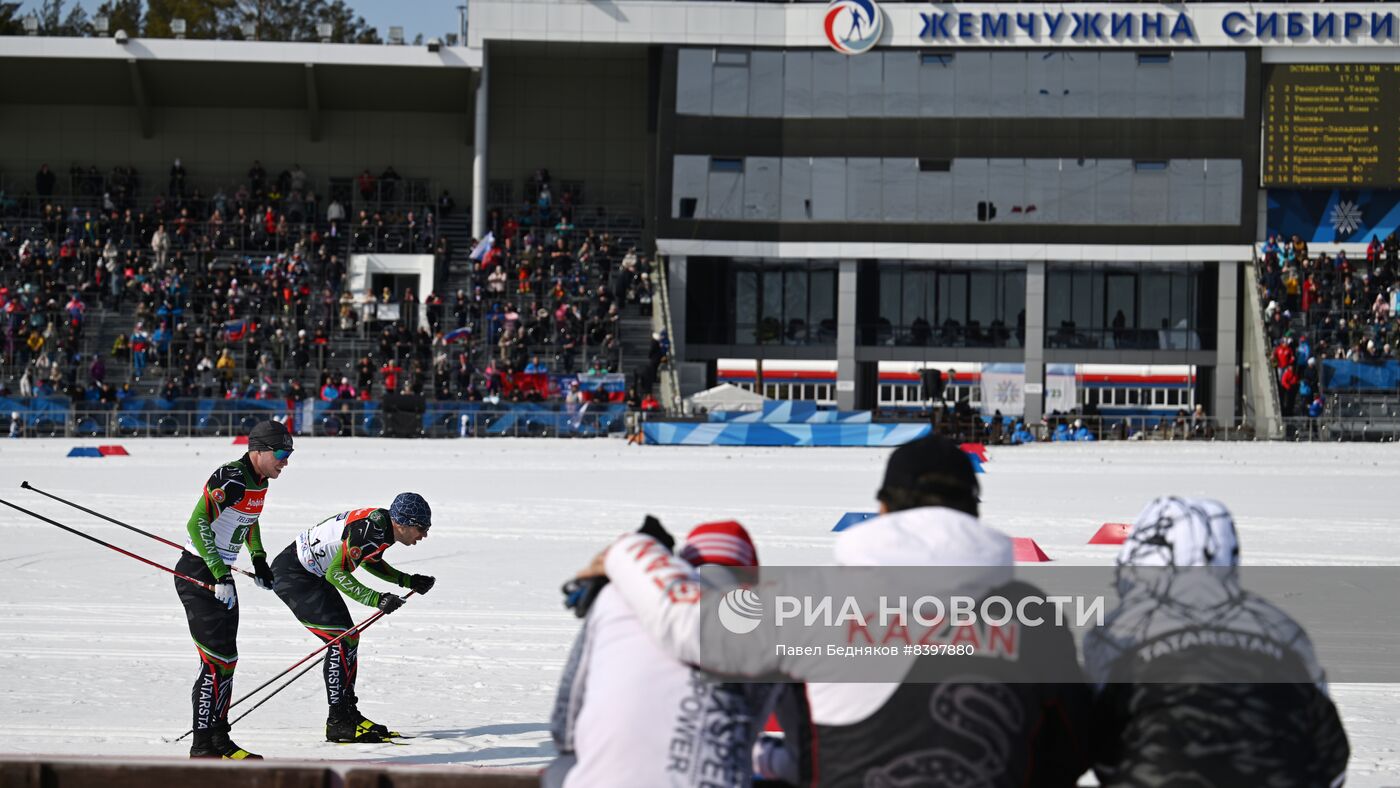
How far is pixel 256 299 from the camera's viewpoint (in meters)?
37.5

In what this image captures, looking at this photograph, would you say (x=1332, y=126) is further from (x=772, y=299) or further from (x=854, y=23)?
(x=772, y=299)

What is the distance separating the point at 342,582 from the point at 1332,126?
40531mm

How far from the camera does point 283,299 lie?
123 ft

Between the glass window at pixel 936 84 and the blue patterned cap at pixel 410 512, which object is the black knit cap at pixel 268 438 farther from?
the glass window at pixel 936 84

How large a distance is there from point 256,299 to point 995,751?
119 feet

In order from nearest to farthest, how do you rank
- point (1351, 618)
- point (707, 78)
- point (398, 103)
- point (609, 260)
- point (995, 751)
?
point (995, 751) < point (1351, 618) < point (609, 260) < point (707, 78) < point (398, 103)

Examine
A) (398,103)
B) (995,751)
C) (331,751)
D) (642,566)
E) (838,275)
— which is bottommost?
(331,751)

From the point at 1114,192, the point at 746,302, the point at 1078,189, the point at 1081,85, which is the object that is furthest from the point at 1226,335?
the point at 746,302

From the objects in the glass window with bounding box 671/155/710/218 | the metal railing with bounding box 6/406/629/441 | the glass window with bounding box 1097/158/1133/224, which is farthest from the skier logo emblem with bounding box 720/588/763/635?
the glass window with bounding box 1097/158/1133/224

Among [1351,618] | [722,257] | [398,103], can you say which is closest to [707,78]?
[722,257]

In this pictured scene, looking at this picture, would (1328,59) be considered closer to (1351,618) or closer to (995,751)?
(1351,618)

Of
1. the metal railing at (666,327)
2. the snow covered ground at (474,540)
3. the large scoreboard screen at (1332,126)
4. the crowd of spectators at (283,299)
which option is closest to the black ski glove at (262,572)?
the snow covered ground at (474,540)

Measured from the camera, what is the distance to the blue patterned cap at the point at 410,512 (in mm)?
7645

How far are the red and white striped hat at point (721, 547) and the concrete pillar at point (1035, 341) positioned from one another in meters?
39.6
